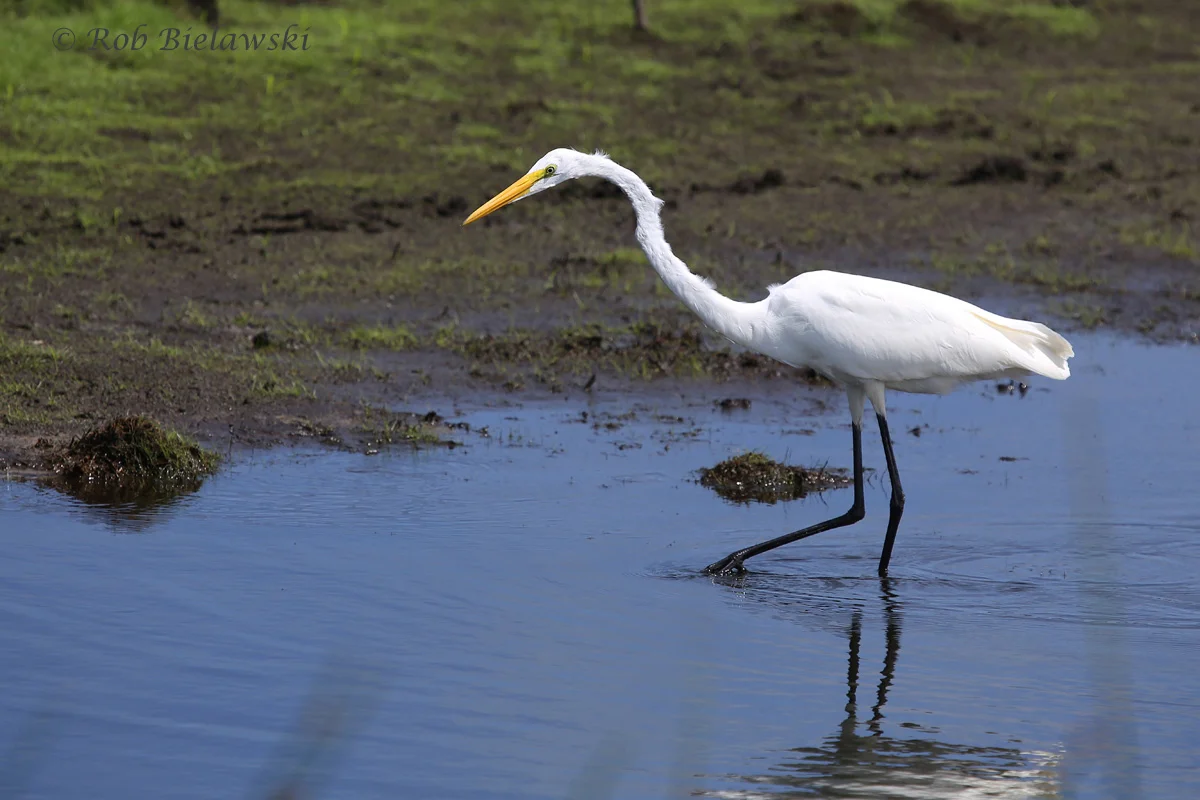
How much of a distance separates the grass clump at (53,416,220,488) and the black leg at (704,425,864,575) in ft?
8.18

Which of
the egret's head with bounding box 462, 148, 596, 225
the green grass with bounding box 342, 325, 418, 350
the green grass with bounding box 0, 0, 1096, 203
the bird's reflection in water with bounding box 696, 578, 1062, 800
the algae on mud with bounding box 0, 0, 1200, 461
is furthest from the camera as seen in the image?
the green grass with bounding box 0, 0, 1096, 203

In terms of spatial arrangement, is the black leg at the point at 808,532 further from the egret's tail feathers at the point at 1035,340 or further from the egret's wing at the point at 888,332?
Result: the egret's tail feathers at the point at 1035,340

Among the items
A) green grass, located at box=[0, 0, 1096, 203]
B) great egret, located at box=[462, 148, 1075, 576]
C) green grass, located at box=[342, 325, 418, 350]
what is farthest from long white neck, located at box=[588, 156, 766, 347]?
green grass, located at box=[0, 0, 1096, 203]

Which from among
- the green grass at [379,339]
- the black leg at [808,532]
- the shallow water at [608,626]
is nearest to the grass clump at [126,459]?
the shallow water at [608,626]

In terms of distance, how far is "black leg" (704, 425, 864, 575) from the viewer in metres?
6.98

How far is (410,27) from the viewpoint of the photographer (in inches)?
654

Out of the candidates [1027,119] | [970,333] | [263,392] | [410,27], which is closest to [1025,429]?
[970,333]

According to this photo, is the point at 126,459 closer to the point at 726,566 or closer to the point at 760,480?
the point at 726,566

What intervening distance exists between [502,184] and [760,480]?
17.7 feet

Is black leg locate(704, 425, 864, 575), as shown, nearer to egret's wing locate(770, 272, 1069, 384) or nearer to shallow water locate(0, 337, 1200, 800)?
shallow water locate(0, 337, 1200, 800)

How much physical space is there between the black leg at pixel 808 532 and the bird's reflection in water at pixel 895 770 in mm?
1564

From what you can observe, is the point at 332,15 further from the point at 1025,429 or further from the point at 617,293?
the point at 1025,429

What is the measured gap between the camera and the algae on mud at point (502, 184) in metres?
9.87

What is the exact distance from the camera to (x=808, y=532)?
7.17 metres
